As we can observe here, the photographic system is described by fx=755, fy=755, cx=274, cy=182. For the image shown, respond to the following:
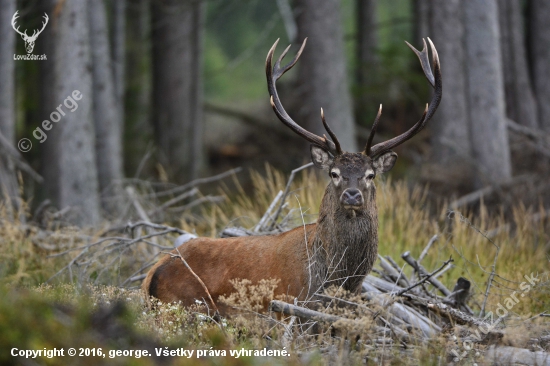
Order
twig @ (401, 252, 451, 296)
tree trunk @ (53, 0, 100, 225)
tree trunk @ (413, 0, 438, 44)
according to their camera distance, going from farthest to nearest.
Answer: tree trunk @ (413, 0, 438, 44), tree trunk @ (53, 0, 100, 225), twig @ (401, 252, 451, 296)

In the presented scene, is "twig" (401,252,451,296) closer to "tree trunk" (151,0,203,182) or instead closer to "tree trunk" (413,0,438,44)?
"tree trunk" (151,0,203,182)

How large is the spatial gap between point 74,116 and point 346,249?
585 cm

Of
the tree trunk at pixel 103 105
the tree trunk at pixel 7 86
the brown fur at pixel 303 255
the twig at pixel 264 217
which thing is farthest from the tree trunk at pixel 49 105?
the brown fur at pixel 303 255

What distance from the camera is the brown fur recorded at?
18.1 feet

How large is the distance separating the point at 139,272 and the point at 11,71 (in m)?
4.11

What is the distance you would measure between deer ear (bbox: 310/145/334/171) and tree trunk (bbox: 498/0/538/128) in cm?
862

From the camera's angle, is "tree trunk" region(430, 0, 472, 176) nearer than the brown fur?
No

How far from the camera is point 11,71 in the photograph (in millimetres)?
9578

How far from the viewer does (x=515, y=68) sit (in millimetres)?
13578

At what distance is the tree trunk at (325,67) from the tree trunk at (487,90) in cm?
263

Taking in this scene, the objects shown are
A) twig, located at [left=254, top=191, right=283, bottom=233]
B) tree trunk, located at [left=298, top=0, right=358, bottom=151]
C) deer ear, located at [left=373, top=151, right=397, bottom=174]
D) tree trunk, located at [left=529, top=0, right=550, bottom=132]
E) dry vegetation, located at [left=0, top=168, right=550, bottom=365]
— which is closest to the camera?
dry vegetation, located at [left=0, top=168, right=550, bottom=365]

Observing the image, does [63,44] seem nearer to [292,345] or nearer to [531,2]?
[292,345]

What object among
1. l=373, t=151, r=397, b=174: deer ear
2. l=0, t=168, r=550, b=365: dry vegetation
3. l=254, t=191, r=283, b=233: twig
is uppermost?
l=373, t=151, r=397, b=174: deer ear

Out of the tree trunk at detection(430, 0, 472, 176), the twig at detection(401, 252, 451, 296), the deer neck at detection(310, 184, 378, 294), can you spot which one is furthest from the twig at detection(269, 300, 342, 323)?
the tree trunk at detection(430, 0, 472, 176)
